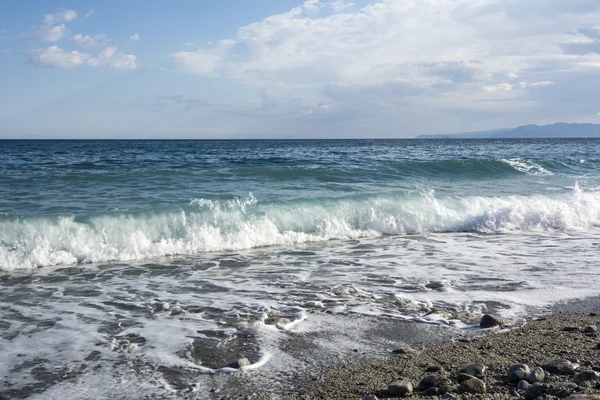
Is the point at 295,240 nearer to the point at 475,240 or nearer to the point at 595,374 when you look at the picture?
the point at 475,240

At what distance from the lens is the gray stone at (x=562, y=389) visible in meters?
3.43

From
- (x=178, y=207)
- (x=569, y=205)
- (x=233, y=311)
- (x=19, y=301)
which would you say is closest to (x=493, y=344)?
(x=233, y=311)

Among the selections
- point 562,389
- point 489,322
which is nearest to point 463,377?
point 562,389

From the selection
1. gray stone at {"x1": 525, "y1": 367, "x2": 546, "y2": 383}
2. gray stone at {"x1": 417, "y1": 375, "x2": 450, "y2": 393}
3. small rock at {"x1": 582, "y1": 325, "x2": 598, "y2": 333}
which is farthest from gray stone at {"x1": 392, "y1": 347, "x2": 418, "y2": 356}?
small rock at {"x1": 582, "y1": 325, "x2": 598, "y2": 333}

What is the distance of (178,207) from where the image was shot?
465 inches

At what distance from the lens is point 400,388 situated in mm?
3557

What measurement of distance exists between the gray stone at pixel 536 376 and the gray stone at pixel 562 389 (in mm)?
167

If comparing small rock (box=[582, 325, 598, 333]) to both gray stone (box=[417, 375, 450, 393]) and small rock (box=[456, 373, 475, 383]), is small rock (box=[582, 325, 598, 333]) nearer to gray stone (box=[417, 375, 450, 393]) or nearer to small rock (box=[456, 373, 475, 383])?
small rock (box=[456, 373, 475, 383])

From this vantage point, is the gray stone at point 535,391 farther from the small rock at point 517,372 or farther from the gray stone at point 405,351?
the gray stone at point 405,351

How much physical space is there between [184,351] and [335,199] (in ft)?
30.1

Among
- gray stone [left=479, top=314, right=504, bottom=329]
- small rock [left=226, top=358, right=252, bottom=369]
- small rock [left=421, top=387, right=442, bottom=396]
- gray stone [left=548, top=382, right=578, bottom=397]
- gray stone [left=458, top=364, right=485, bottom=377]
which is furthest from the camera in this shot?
gray stone [left=479, top=314, right=504, bottom=329]

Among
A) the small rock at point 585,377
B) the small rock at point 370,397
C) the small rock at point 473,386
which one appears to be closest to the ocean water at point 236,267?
the small rock at point 370,397

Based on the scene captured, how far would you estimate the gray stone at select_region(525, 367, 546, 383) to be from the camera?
12.2ft

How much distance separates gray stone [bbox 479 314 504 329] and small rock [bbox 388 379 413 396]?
193 cm
